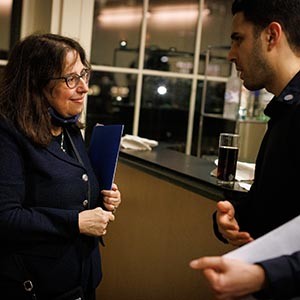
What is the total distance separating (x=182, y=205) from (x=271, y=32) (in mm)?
1085

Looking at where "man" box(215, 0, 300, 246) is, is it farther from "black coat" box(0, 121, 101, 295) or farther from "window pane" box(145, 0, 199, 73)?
"window pane" box(145, 0, 199, 73)

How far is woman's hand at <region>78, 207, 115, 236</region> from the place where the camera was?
5.01 feet

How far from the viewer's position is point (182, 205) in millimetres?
2154

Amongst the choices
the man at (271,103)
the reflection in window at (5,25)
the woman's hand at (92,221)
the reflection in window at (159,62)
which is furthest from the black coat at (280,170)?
the reflection in window at (159,62)

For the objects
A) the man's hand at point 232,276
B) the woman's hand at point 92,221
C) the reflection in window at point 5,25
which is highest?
the reflection in window at point 5,25

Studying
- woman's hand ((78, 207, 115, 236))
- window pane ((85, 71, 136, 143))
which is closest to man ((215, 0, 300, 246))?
woman's hand ((78, 207, 115, 236))

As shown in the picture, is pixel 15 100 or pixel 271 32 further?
pixel 15 100

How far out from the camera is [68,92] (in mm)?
1606

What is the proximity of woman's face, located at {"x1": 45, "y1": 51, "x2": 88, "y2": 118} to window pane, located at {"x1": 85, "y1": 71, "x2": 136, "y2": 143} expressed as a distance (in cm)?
198

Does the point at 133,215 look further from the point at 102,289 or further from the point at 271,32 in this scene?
the point at 271,32

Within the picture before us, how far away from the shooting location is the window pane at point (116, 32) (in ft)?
11.8

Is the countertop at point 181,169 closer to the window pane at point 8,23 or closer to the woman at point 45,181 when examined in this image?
the woman at point 45,181

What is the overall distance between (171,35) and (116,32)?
0.51m

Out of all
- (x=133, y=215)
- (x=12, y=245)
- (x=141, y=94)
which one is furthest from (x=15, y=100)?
(x=141, y=94)
